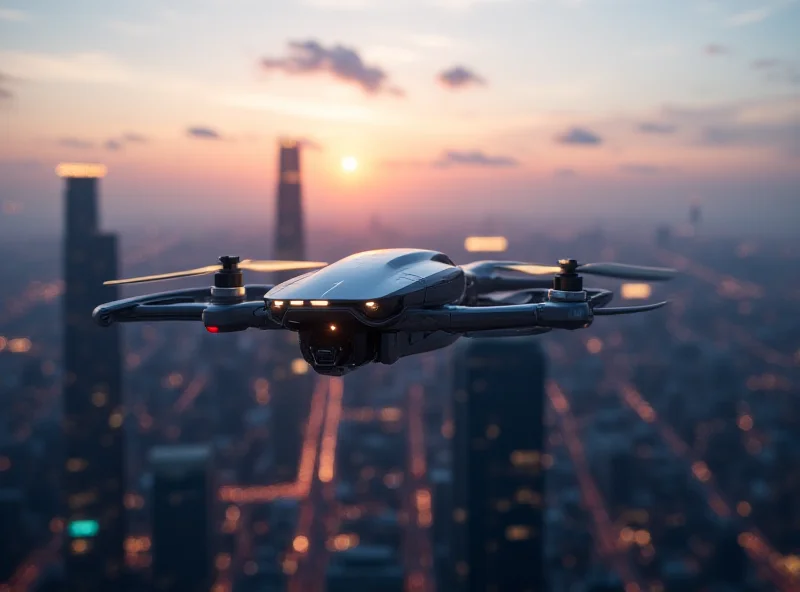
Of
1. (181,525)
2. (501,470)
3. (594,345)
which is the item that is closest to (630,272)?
(501,470)

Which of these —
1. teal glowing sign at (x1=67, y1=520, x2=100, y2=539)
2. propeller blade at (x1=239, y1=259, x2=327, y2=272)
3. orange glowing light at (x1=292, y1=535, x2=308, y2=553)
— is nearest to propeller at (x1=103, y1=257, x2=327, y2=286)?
propeller blade at (x1=239, y1=259, x2=327, y2=272)

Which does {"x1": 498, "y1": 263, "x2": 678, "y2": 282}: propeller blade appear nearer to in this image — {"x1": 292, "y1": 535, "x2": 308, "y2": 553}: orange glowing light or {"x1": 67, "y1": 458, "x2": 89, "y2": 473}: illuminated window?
{"x1": 67, "y1": 458, "x2": 89, "y2": 473}: illuminated window

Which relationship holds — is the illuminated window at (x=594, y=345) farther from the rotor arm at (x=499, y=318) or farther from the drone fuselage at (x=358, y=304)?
the rotor arm at (x=499, y=318)

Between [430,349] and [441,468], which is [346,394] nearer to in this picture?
[441,468]

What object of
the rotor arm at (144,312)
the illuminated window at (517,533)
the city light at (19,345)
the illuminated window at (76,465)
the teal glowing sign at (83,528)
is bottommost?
the teal glowing sign at (83,528)

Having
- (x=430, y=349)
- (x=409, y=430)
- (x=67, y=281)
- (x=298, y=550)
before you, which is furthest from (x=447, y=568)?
(x=430, y=349)

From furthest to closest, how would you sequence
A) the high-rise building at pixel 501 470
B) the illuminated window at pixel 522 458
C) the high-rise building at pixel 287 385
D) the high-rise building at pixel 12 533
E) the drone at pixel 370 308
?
the high-rise building at pixel 287 385
the high-rise building at pixel 12 533
the illuminated window at pixel 522 458
the high-rise building at pixel 501 470
the drone at pixel 370 308

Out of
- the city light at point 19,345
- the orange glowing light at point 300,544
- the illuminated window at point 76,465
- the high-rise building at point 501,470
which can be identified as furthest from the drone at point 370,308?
the city light at point 19,345
